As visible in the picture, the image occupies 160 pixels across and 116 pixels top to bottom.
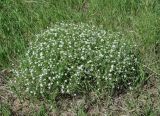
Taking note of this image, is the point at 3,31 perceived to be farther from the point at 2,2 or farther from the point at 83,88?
the point at 83,88

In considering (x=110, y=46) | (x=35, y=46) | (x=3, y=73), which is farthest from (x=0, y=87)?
(x=110, y=46)

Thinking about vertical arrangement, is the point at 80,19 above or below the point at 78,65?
above

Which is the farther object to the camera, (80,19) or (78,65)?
(80,19)

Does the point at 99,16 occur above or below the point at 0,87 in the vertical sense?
above

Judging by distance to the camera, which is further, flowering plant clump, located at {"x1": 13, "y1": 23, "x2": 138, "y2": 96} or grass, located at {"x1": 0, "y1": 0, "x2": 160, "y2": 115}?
grass, located at {"x1": 0, "y1": 0, "x2": 160, "y2": 115}

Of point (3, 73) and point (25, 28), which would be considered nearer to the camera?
point (3, 73)
